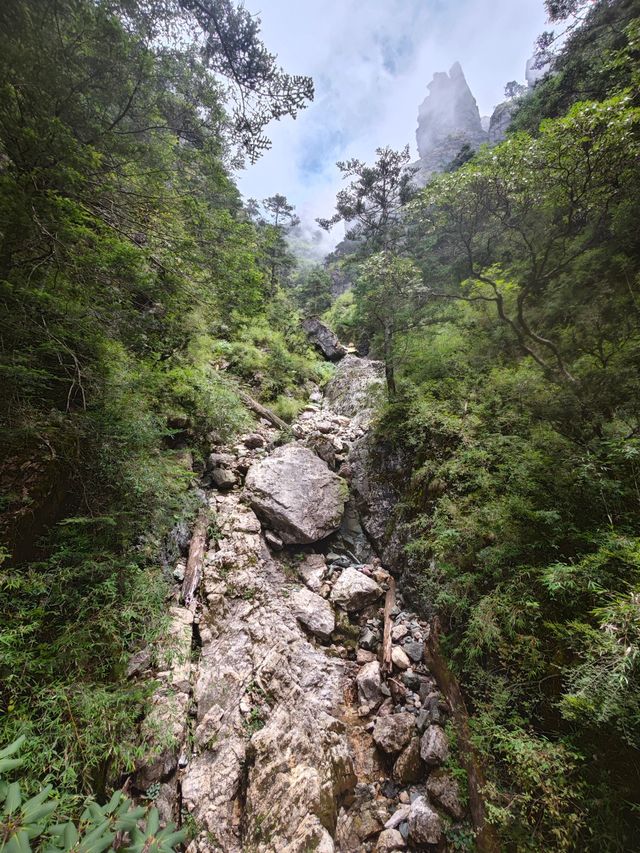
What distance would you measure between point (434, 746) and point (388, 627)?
1334mm

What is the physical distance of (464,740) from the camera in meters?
3.08

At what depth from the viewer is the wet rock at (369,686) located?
386cm

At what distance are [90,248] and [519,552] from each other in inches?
232

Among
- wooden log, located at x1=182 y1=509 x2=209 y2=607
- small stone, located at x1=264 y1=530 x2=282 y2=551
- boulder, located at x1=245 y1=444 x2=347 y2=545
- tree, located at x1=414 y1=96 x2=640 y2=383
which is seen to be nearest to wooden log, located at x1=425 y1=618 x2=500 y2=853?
boulder, located at x1=245 y1=444 x2=347 y2=545

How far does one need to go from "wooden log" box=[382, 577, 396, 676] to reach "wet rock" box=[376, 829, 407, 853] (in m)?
1.30

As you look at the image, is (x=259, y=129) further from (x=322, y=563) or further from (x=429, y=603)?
(x=429, y=603)

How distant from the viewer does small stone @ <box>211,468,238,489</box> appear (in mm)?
5992

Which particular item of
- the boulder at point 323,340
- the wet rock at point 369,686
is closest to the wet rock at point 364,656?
the wet rock at point 369,686

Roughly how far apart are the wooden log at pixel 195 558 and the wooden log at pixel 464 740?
3.37 m

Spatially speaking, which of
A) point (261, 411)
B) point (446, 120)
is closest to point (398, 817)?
point (261, 411)

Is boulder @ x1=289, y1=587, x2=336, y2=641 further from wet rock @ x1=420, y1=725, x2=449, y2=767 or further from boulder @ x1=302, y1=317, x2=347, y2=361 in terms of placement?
boulder @ x1=302, y1=317, x2=347, y2=361

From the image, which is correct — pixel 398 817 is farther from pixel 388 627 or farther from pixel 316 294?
pixel 316 294

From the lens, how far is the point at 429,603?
4.43 meters

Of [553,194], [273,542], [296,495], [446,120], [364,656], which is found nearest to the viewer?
[364,656]
